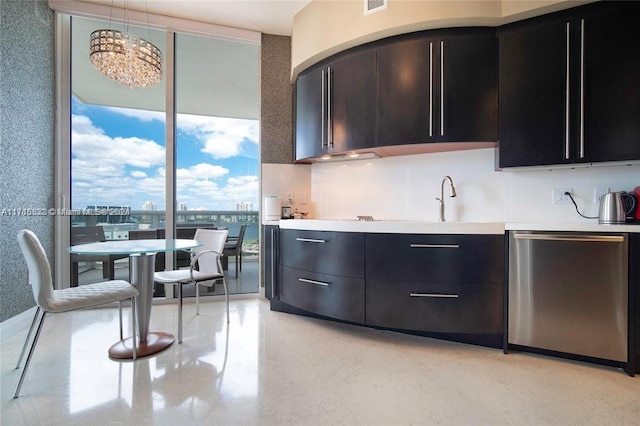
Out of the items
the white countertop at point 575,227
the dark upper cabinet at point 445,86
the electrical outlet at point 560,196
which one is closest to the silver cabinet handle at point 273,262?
the dark upper cabinet at point 445,86

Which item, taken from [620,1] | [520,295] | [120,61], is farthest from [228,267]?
[620,1]

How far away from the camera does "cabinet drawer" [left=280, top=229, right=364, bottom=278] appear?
2387 mm

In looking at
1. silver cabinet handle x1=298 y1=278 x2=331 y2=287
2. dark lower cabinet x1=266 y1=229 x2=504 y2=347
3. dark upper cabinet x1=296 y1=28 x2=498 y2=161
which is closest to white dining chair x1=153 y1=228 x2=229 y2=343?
silver cabinet handle x1=298 y1=278 x2=331 y2=287

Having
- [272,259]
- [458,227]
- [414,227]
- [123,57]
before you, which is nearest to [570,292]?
[458,227]

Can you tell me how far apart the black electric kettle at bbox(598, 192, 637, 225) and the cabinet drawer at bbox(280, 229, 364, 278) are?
160cm

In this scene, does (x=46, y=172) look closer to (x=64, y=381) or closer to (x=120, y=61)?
(x=120, y=61)

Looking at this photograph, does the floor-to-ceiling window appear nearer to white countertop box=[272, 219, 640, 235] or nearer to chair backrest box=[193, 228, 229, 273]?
chair backrest box=[193, 228, 229, 273]

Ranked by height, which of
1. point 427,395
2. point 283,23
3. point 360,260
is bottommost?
point 427,395

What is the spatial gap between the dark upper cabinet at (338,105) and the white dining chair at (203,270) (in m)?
1.18

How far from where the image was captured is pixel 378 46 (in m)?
2.53

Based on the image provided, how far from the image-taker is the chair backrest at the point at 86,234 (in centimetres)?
310

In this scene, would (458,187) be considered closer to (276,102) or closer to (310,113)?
(310,113)

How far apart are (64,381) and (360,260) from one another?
1964 mm

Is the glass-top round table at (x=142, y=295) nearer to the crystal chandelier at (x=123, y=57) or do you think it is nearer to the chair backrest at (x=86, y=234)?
the chair backrest at (x=86, y=234)
